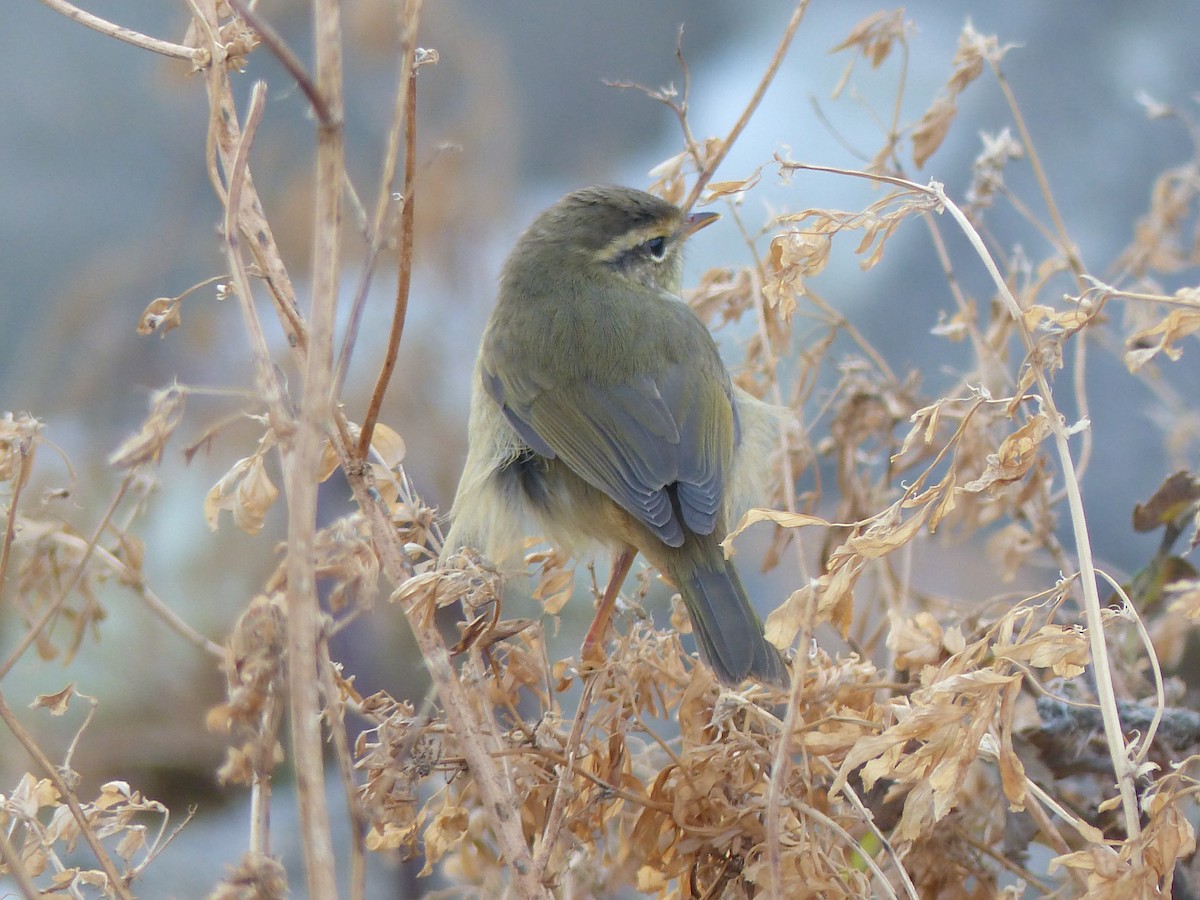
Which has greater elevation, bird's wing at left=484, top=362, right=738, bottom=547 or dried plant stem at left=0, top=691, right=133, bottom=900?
bird's wing at left=484, top=362, right=738, bottom=547

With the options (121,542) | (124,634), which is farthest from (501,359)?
(124,634)

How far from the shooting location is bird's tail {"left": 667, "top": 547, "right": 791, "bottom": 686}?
2.04 meters

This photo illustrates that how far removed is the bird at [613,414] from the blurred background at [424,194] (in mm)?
2101

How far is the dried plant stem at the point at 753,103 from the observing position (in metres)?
1.96

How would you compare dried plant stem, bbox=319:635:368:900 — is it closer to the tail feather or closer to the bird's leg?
the bird's leg

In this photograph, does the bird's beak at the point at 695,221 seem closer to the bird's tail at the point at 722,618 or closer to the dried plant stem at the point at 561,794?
the bird's tail at the point at 722,618

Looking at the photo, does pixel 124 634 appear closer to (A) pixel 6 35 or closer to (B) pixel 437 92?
(B) pixel 437 92

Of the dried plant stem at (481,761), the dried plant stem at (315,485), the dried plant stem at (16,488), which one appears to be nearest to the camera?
the dried plant stem at (315,485)

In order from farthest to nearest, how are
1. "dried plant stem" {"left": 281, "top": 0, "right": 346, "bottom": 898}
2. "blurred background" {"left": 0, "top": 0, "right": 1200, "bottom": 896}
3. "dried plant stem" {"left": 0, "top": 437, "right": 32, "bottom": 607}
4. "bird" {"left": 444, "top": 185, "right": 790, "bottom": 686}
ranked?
"blurred background" {"left": 0, "top": 0, "right": 1200, "bottom": 896}
"bird" {"left": 444, "top": 185, "right": 790, "bottom": 686}
"dried plant stem" {"left": 0, "top": 437, "right": 32, "bottom": 607}
"dried plant stem" {"left": 281, "top": 0, "right": 346, "bottom": 898}

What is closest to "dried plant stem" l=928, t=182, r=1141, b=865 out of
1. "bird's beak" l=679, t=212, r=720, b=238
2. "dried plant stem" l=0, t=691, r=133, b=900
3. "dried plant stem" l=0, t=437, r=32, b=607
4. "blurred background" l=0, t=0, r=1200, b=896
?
"dried plant stem" l=0, t=691, r=133, b=900

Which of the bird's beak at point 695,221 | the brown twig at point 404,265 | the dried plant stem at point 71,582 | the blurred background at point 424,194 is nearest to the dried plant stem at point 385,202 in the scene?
the brown twig at point 404,265

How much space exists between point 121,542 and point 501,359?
3.56 ft

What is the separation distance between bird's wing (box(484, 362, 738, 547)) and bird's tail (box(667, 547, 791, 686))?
0.05 m

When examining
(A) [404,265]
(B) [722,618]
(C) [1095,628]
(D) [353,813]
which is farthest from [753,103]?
(D) [353,813]
